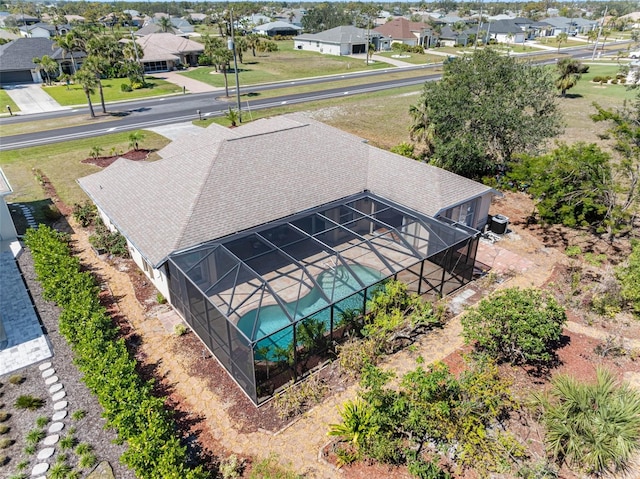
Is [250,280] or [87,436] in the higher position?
[250,280]

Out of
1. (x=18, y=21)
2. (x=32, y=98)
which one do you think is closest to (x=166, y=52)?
(x=32, y=98)

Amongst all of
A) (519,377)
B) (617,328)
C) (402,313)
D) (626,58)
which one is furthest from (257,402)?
(626,58)

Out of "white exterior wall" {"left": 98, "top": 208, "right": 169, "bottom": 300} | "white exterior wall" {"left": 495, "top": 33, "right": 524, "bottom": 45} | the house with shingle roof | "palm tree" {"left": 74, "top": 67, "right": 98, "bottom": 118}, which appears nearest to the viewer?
Result: "white exterior wall" {"left": 98, "top": 208, "right": 169, "bottom": 300}

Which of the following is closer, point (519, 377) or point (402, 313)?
point (519, 377)

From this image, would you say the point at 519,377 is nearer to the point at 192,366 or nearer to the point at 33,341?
Answer: the point at 192,366

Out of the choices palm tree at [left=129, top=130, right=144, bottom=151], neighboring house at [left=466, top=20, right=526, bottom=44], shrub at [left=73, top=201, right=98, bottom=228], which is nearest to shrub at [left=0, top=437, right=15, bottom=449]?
shrub at [left=73, top=201, right=98, bottom=228]

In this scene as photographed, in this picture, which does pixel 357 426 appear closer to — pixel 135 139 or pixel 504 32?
pixel 135 139

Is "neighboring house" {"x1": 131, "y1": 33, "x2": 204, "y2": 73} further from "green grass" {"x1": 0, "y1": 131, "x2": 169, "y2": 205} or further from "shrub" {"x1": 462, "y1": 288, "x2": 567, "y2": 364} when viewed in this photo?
"shrub" {"x1": 462, "y1": 288, "x2": 567, "y2": 364}
